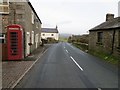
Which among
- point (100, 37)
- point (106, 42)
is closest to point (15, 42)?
point (106, 42)

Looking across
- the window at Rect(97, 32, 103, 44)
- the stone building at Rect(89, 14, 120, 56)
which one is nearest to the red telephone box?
the stone building at Rect(89, 14, 120, 56)

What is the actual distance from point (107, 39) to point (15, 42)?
10857 millimetres

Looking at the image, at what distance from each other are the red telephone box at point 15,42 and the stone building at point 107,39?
367 inches

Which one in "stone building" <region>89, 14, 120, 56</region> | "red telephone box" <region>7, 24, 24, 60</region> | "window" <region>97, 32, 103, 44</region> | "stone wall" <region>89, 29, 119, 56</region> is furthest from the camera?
"window" <region>97, 32, 103, 44</region>

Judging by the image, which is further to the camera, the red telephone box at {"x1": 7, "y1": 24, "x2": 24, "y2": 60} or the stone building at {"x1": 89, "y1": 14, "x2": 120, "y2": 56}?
the stone building at {"x1": 89, "y1": 14, "x2": 120, "y2": 56}

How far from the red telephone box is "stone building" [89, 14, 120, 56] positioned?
30.6 ft

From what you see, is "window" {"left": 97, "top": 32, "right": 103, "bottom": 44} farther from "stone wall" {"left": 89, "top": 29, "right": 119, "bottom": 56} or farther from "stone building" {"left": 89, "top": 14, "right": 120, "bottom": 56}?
"stone wall" {"left": 89, "top": 29, "right": 119, "bottom": 56}

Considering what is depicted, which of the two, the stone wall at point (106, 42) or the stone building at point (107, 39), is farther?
the stone wall at point (106, 42)

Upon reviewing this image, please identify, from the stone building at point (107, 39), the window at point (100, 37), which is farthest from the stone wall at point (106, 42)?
the window at point (100, 37)

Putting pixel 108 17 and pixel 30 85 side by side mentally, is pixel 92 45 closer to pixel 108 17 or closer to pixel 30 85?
pixel 108 17

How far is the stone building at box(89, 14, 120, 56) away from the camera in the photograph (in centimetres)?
2058

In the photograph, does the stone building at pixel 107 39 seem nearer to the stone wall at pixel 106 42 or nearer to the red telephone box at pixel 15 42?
the stone wall at pixel 106 42

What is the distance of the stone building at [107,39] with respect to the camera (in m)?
20.6

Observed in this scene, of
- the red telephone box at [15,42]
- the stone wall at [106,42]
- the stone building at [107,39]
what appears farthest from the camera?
the stone wall at [106,42]
